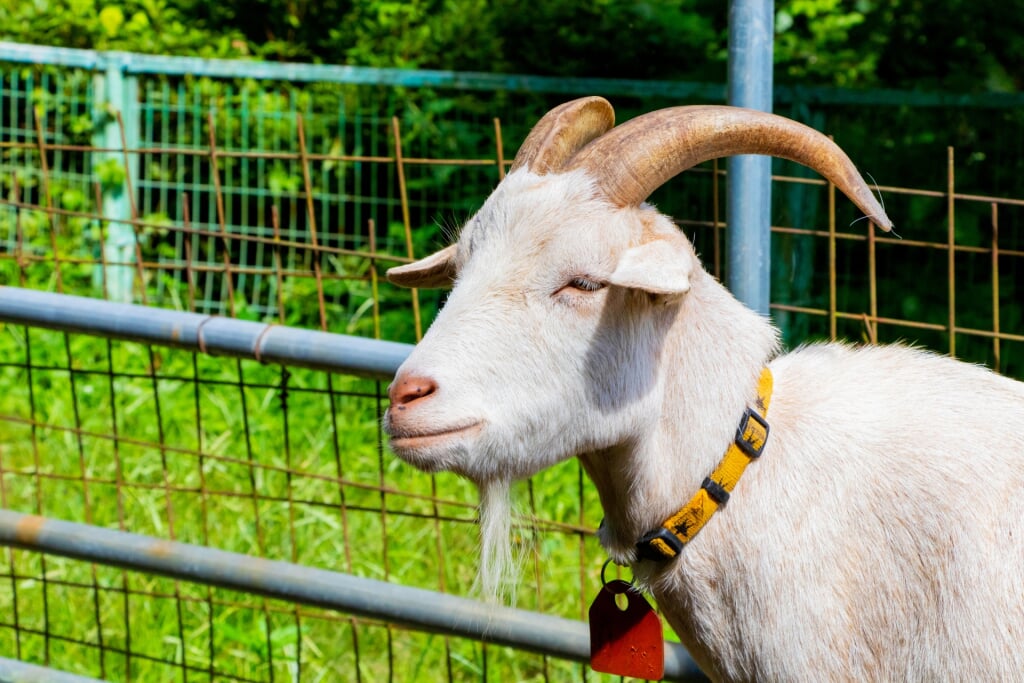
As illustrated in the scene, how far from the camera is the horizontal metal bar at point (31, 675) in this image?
134 inches

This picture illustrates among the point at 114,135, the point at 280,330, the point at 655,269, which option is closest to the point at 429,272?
the point at 280,330

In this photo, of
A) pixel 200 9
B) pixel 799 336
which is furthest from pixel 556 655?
pixel 200 9

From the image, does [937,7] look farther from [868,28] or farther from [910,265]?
[910,265]

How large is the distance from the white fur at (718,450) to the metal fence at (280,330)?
37 centimetres

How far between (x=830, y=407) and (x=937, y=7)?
17.4 feet

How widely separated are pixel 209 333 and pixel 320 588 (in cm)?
73

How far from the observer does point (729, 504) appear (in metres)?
2.35

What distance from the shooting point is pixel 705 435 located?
235cm

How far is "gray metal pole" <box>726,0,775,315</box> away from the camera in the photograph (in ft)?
8.54

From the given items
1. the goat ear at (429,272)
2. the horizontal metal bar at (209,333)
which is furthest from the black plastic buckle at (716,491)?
the horizontal metal bar at (209,333)

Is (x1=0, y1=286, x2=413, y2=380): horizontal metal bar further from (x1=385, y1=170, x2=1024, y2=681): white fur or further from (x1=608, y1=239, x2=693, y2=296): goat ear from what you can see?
(x1=608, y1=239, x2=693, y2=296): goat ear

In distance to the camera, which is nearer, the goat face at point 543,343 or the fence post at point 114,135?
the goat face at point 543,343

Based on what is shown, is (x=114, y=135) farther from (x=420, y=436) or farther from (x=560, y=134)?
(x=420, y=436)

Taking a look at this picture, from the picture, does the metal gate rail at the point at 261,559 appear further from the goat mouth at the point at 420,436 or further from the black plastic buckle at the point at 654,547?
the goat mouth at the point at 420,436
